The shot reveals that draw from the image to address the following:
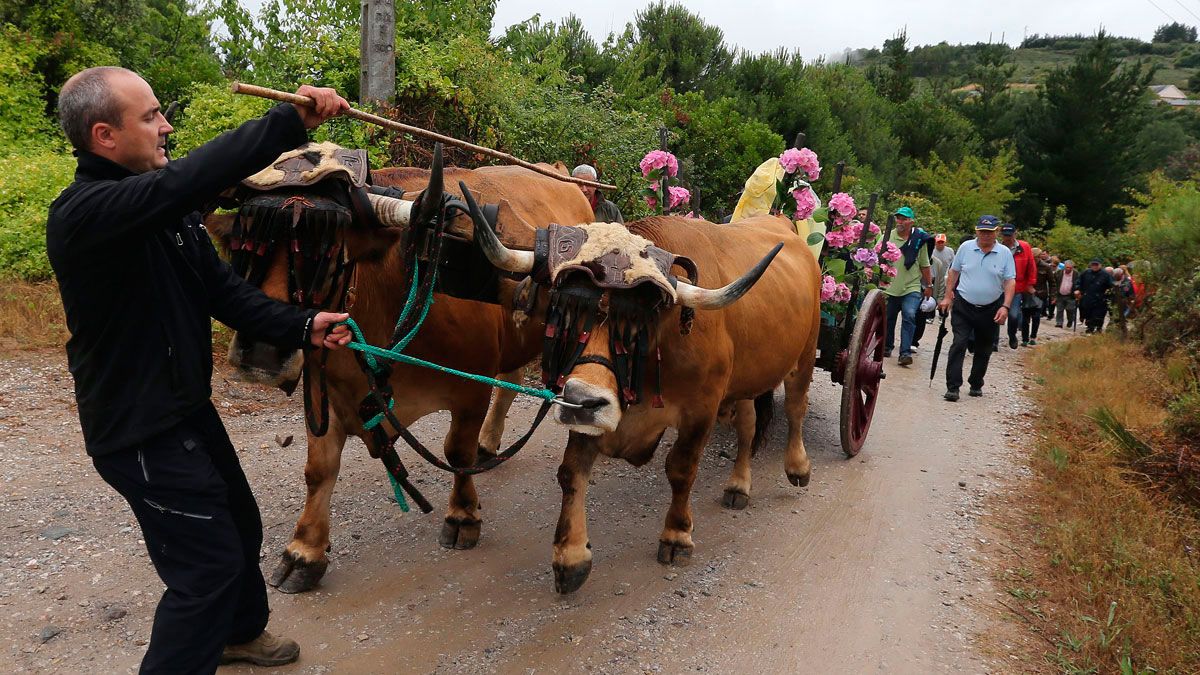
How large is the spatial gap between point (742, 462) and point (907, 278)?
6186mm

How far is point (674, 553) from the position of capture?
4488 mm

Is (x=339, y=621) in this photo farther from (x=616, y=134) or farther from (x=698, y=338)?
(x=616, y=134)

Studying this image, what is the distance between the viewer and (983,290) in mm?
8500

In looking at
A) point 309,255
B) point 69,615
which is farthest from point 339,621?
point 309,255

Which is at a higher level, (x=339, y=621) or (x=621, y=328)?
(x=621, y=328)

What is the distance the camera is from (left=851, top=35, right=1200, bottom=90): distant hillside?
309ft

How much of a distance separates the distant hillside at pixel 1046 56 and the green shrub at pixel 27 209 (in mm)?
87659

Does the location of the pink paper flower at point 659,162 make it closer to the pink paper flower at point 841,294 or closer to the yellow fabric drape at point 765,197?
the yellow fabric drape at point 765,197

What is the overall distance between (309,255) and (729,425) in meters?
4.59

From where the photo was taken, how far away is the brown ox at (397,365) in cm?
341

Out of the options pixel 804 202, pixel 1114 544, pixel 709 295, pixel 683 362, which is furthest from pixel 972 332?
pixel 709 295

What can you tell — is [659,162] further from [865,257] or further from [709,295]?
[709,295]

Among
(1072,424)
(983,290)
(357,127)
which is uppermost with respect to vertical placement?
(357,127)

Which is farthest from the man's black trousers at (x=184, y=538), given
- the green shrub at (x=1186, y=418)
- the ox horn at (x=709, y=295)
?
the green shrub at (x=1186, y=418)
